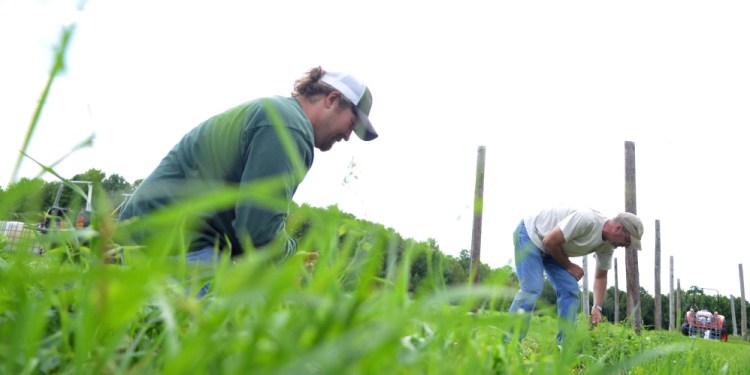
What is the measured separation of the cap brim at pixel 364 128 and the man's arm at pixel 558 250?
2740 millimetres

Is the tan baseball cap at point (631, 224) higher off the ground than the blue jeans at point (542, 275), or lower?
higher

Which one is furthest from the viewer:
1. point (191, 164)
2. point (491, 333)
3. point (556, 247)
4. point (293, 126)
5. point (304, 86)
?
point (556, 247)

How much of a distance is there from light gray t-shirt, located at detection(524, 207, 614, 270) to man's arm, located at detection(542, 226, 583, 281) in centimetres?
5

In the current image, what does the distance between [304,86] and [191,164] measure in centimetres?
67

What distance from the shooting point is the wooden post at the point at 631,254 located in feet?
36.7

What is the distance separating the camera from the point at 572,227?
5.50 meters

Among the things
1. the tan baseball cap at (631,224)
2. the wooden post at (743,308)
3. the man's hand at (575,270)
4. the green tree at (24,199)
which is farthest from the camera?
the wooden post at (743,308)

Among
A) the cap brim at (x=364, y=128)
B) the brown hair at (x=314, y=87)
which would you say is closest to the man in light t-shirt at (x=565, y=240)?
the cap brim at (x=364, y=128)

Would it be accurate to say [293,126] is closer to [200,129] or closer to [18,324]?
[200,129]

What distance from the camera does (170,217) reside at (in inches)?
18.7

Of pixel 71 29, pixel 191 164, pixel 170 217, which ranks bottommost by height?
pixel 170 217

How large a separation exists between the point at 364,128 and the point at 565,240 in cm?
312

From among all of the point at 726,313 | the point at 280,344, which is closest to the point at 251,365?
the point at 280,344

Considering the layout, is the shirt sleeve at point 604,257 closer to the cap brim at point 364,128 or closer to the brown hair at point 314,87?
the cap brim at point 364,128
